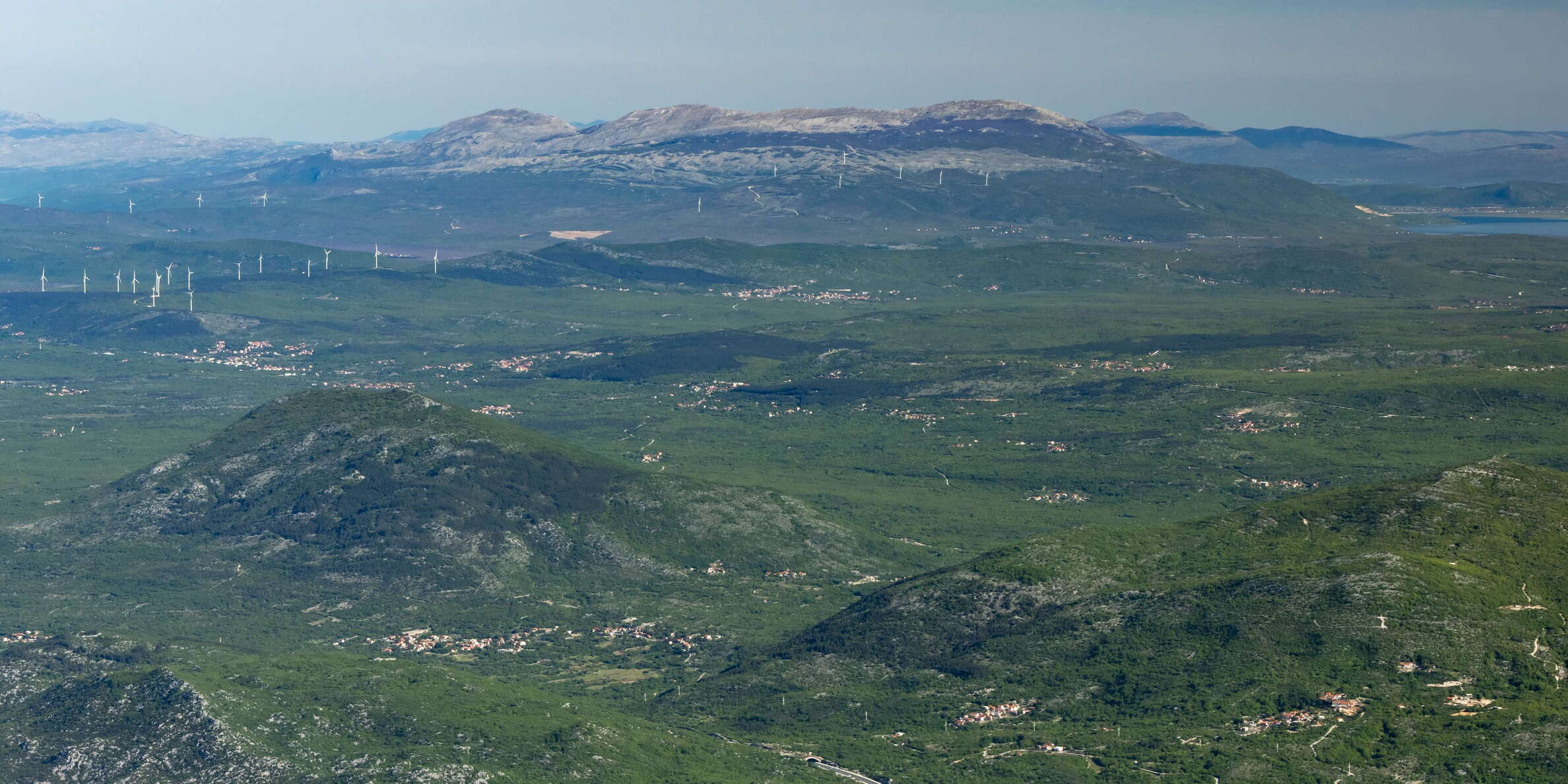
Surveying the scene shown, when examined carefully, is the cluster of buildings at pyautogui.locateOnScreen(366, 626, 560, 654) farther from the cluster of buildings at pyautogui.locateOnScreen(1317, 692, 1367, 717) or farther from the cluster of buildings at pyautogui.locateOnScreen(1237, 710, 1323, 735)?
the cluster of buildings at pyautogui.locateOnScreen(1317, 692, 1367, 717)

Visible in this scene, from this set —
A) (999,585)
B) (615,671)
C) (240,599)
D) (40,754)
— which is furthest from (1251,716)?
(240,599)

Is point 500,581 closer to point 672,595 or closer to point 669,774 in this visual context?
point 672,595

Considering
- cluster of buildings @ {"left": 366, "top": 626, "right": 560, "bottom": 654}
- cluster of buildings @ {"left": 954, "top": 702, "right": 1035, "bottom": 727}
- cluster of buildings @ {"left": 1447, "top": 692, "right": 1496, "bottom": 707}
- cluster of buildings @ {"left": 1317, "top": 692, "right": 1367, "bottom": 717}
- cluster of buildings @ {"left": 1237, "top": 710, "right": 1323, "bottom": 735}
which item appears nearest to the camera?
cluster of buildings @ {"left": 1447, "top": 692, "right": 1496, "bottom": 707}

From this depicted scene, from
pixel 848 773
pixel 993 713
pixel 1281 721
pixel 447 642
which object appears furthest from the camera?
pixel 447 642

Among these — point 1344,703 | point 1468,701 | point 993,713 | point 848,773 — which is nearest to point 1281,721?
point 1344,703

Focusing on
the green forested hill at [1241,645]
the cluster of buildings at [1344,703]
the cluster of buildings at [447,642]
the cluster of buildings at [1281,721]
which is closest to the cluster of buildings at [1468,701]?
the green forested hill at [1241,645]

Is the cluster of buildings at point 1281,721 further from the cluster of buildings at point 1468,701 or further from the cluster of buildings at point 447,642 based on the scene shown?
the cluster of buildings at point 447,642

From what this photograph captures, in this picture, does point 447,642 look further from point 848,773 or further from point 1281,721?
point 1281,721

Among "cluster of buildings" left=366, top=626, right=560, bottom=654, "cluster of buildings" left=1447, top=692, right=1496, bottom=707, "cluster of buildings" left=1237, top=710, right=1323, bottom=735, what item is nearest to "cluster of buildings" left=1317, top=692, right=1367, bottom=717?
"cluster of buildings" left=1237, top=710, right=1323, bottom=735
